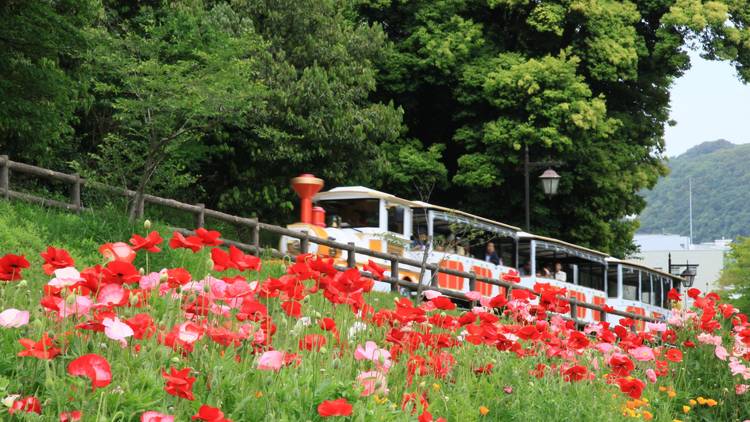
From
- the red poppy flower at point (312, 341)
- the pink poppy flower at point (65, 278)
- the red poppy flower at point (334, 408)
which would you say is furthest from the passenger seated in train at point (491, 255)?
the red poppy flower at point (334, 408)

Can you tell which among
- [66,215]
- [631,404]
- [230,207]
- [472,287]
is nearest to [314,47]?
[230,207]

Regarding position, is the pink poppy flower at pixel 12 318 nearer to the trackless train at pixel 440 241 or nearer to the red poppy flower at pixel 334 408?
the red poppy flower at pixel 334 408

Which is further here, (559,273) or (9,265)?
(559,273)

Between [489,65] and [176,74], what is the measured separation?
14804 mm

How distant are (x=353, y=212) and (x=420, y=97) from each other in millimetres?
10982

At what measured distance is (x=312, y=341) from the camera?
5543 mm

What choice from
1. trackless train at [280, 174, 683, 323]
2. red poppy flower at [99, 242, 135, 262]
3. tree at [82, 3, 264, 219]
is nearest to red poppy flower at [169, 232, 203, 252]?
red poppy flower at [99, 242, 135, 262]

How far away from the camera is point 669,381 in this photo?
28.6 ft

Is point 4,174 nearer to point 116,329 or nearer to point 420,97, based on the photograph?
point 116,329

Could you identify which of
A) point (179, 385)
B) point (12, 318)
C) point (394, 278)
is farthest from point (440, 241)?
point (179, 385)

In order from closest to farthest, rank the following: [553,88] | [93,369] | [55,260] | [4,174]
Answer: [93,369], [55,260], [4,174], [553,88]

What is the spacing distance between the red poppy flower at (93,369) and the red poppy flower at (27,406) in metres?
0.24

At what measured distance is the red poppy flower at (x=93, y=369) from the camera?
12.3 feet

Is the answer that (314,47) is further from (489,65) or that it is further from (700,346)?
(700,346)
